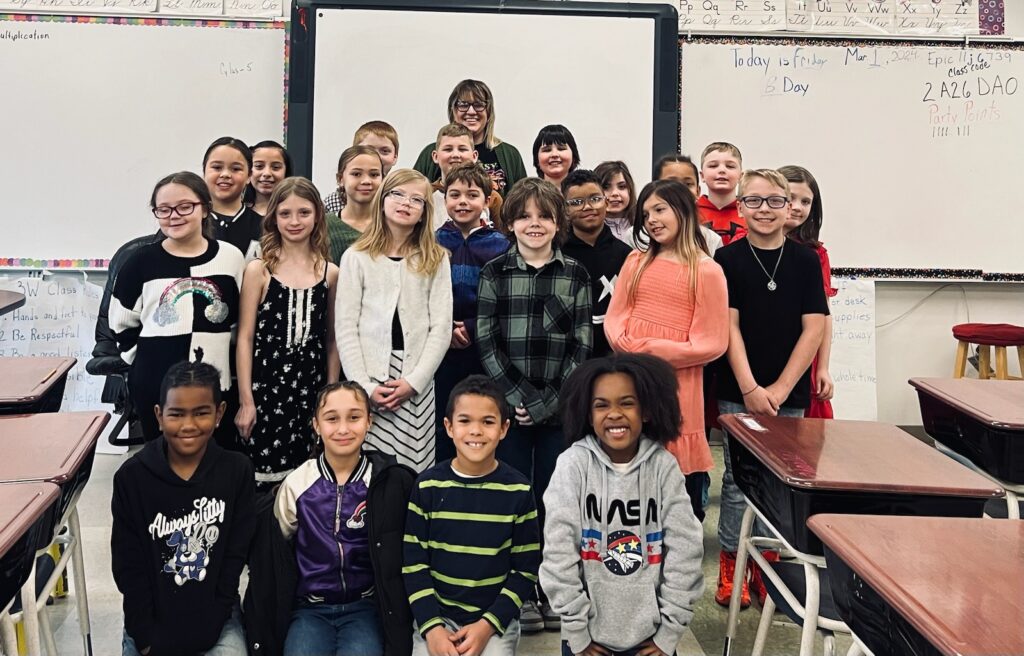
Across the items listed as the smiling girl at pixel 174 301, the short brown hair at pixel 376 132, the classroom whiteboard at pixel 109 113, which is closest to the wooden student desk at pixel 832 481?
the smiling girl at pixel 174 301

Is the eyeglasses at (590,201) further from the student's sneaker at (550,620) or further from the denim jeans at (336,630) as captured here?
the denim jeans at (336,630)

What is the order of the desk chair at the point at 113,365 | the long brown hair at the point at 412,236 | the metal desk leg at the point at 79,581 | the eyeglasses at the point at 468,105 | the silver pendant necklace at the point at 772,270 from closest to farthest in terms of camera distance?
the metal desk leg at the point at 79,581, the long brown hair at the point at 412,236, the silver pendant necklace at the point at 772,270, the desk chair at the point at 113,365, the eyeglasses at the point at 468,105

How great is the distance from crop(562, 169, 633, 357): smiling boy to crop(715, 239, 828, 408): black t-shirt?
1.17ft

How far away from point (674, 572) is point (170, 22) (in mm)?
3565

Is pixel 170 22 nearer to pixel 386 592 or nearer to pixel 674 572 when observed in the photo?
pixel 386 592

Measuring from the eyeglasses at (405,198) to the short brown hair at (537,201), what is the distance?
26 cm

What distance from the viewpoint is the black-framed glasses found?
8.05 feet

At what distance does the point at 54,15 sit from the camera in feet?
12.6

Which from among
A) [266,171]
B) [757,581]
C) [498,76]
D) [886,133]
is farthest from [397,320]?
[886,133]

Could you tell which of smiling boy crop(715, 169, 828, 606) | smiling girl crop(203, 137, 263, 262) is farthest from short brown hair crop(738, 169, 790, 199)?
smiling girl crop(203, 137, 263, 262)

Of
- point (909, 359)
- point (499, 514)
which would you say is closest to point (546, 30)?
point (909, 359)

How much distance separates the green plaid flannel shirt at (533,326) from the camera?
89.1 inches

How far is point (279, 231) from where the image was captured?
230 centimetres

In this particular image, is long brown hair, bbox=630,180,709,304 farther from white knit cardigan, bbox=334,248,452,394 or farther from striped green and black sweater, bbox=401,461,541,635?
striped green and black sweater, bbox=401,461,541,635
